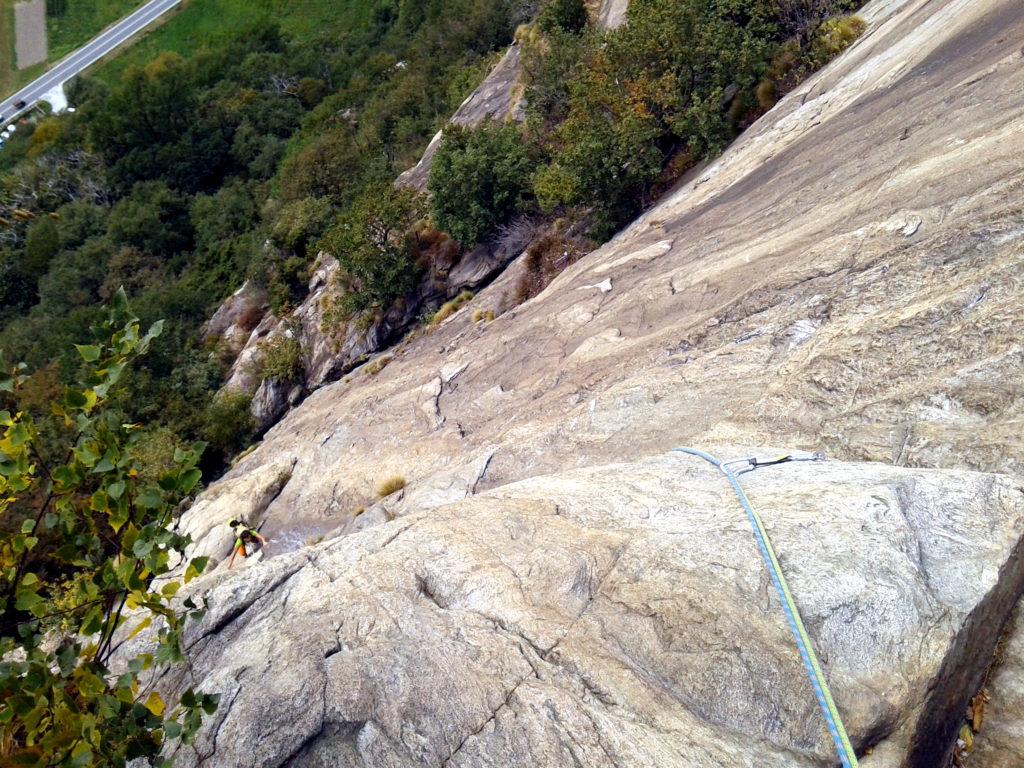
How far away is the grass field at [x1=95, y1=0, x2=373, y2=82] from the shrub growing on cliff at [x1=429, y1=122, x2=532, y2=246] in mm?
54660

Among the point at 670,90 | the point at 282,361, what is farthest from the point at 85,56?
the point at 670,90

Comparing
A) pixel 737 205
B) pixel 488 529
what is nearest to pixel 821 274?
pixel 737 205

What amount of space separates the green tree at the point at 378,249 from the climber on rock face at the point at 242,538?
13.7 meters

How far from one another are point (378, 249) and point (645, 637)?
81.8ft

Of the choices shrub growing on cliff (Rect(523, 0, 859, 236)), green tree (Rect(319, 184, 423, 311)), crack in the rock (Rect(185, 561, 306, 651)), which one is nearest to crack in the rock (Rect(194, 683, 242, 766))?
crack in the rock (Rect(185, 561, 306, 651))

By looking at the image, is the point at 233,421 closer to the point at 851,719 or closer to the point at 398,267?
the point at 398,267

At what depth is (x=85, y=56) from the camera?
3073 inches

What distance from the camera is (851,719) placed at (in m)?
4.71

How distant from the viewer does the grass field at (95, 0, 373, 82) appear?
74.2 metres

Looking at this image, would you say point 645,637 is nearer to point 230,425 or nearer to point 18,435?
point 18,435

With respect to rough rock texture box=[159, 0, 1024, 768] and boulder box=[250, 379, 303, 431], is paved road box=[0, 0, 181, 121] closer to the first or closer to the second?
boulder box=[250, 379, 303, 431]

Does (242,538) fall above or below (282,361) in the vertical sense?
above

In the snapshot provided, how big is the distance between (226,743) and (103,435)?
10.9 ft

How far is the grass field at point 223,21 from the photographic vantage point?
7425 centimetres
